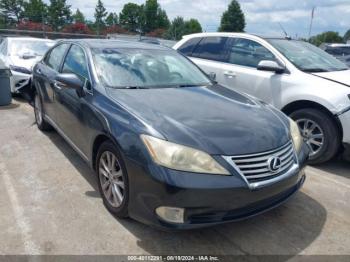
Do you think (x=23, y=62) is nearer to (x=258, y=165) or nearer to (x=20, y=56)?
(x=20, y=56)

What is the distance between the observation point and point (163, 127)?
9.10 feet

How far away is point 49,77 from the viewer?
4754mm

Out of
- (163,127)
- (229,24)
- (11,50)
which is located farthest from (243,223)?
(229,24)

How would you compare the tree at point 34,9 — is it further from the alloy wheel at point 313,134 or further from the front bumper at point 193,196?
the front bumper at point 193,196

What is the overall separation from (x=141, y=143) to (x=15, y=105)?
19.0 ft

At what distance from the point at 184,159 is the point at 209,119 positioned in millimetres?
580

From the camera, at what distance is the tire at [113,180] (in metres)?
2.90

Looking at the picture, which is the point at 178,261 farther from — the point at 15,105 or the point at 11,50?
the point at 11,50

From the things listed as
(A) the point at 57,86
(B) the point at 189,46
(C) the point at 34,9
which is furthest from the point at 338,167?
(C) the point at 34,9

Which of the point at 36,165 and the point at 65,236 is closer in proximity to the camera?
the point at 65,236

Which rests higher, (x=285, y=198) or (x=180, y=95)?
(x=180, y=95)

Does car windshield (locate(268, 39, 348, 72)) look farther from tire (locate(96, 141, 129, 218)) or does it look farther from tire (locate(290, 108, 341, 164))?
tire (locate(96, 141, 129, 218))

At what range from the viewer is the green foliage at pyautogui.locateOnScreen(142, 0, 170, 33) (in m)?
76.4

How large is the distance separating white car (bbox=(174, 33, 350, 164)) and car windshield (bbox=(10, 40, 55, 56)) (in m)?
4.60
